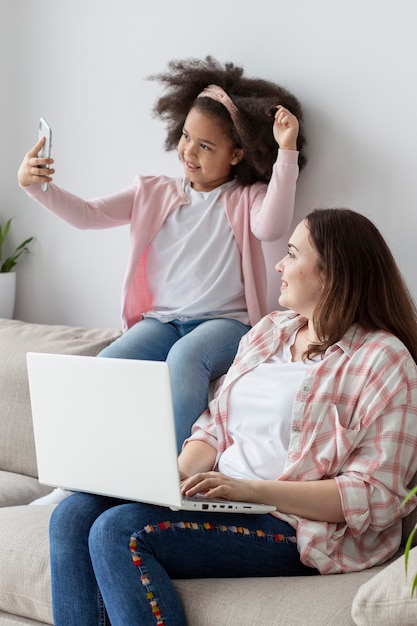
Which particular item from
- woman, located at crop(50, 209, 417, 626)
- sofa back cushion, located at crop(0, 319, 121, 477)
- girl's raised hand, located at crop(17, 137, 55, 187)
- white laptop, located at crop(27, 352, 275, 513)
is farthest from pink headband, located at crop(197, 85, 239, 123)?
white laptop, located at crop(27, 352, 275, 513)

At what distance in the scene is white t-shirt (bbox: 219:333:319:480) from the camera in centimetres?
184

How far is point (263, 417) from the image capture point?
73.9 inches

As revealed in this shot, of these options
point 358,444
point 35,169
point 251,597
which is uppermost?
point 35,169

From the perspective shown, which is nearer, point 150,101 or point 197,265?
point 197,265

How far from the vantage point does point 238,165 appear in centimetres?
258

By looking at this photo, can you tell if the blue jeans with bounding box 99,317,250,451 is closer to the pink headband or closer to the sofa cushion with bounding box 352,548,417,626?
the pink headband

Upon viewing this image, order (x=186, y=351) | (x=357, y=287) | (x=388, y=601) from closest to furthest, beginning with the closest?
(x=388, y=601) < (x=357, y=287) < (x=186, y=351)

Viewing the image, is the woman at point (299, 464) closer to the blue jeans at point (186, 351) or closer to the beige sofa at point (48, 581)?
the beige sofa at point (48, 581)

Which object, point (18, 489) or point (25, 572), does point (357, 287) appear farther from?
point (18, 489)

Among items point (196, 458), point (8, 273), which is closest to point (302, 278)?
point (196, 458)

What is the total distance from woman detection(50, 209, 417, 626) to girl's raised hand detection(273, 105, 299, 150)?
0.45m

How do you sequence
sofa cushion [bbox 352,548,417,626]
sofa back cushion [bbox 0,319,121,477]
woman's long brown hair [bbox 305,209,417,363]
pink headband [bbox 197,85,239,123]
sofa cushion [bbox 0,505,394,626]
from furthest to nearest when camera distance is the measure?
sofa back cushion [bbox 0,319,121,477], pink headband [bbox 197,85,239,123], woman's long brown hair [bbox 305,209,417,363], sofa cushion [bbox 0,505,394,626], sofa cushion [bbox 352,548,417,626]

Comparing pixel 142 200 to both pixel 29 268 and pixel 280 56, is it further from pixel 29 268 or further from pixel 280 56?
pixel 29 268

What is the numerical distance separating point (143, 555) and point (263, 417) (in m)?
0.39
